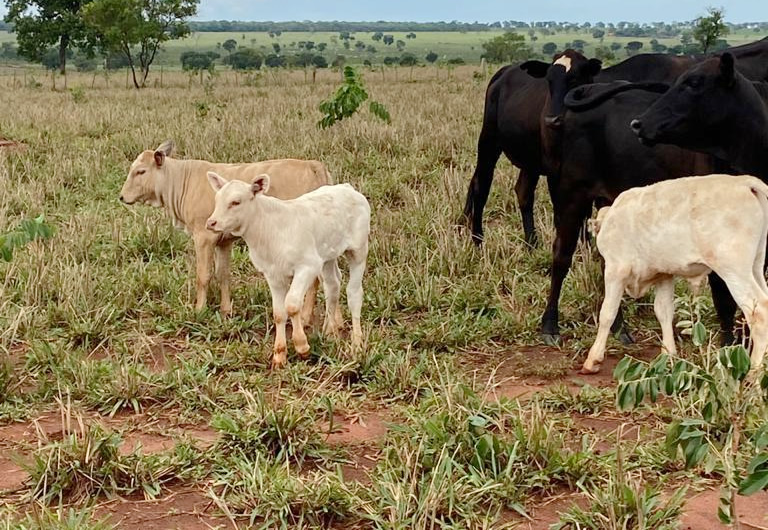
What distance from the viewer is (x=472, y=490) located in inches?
149

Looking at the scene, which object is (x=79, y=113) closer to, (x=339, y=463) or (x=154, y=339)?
(x=154, y=339)

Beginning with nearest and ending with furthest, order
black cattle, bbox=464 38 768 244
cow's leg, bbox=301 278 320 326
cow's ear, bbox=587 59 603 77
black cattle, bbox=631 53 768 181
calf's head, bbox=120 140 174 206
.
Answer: black cattle, bbox=631 53 768 181
cow's leg, bbox=301 278 320 326
calf's head, bbox=120 140 174 206
cow's ear, bbox=587 59 603 77
black cattle, bbox=464 38 768 244

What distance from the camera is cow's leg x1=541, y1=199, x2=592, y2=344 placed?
610cm

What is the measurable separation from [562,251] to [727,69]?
1.54 meters

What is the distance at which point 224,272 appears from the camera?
21.5ft

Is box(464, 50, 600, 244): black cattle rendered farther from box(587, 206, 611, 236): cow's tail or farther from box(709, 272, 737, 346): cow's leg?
box(709, 272, 737, 346): cow's leg

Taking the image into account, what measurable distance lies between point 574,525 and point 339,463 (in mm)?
1157

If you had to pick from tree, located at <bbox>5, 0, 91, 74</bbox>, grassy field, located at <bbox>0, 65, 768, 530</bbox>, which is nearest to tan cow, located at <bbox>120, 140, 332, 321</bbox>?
grassy field, located at <bbox>0, 65, 768, 530</bbox>

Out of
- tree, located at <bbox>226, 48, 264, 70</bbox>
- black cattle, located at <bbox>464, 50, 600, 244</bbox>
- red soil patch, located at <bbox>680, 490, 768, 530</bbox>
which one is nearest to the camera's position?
red soil patch, located at <bbox>680, 490, 768, 530</bbox>

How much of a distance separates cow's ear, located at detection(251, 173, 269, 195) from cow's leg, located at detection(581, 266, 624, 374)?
206cm

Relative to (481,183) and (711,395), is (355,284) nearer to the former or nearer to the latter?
(711,395)

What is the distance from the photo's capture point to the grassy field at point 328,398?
376 cm

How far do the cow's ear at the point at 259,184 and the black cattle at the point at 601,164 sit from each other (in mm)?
1979

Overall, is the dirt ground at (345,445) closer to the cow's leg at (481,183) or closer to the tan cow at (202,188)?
the tan cow at (202,188)
